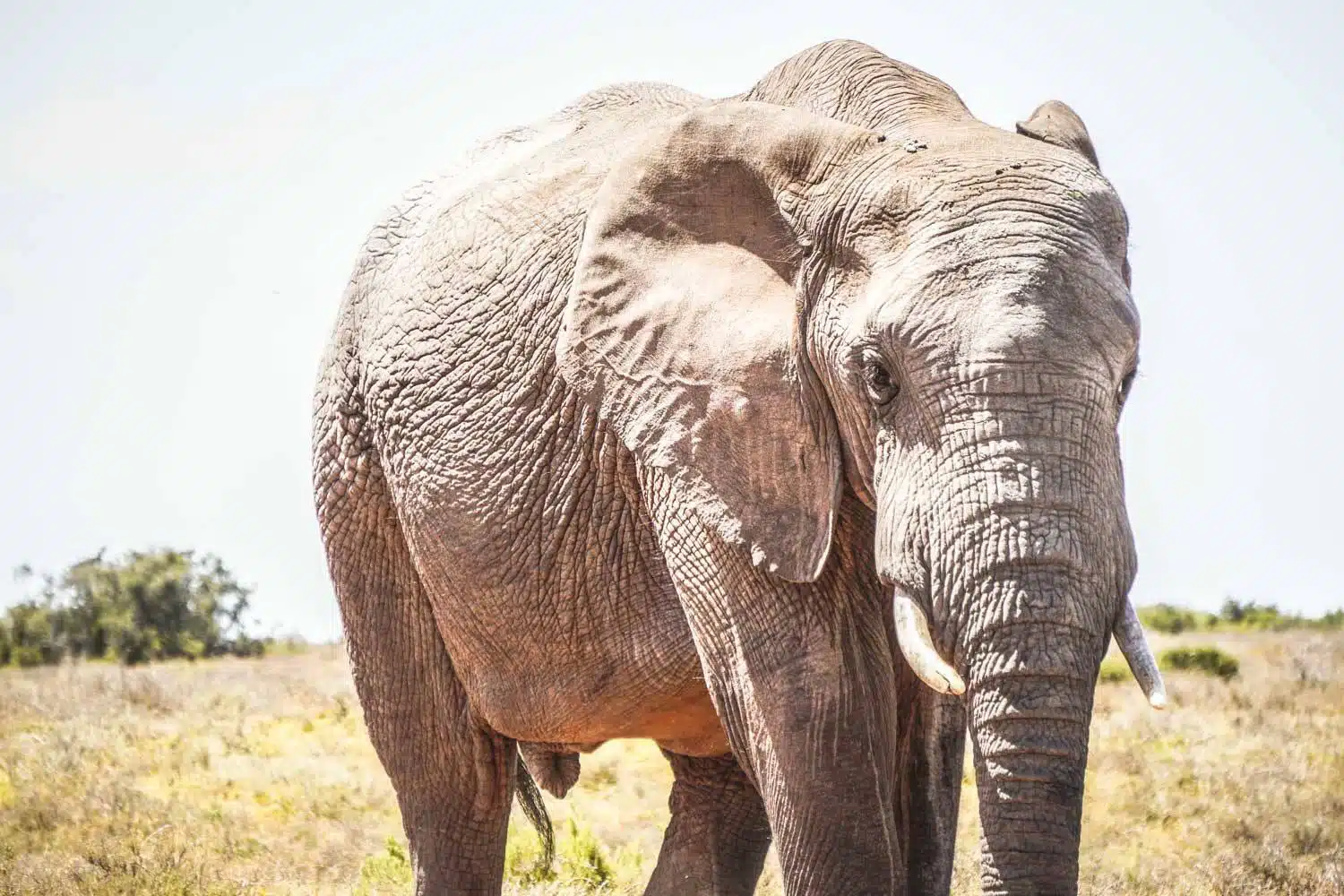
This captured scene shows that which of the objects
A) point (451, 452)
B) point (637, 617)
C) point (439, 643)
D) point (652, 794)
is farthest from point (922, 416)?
point (652, 794)

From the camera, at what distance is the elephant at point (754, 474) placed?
14.4 ft

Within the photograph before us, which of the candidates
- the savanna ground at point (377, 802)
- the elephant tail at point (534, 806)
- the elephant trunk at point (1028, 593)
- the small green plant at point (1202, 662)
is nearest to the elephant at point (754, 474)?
the elephant trunk at point (1028, 593)

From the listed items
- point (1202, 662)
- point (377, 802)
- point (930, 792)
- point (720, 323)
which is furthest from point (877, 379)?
point (1202, 662)

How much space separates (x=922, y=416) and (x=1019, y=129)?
0.95 meters

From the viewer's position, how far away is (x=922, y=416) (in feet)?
14.9

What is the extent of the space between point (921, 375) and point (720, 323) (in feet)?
2.57

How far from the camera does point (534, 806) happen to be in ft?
27.0

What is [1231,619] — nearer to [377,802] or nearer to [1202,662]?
[1202,662]

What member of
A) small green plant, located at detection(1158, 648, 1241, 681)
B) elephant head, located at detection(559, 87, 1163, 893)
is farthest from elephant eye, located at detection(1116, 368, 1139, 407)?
small green plant, located at detection(1158, 648, 1241, 681)

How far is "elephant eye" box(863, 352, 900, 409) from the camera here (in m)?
4.66

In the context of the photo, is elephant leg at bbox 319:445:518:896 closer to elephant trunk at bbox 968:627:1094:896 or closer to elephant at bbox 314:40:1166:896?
elephant at bbox 314:40:1166:896

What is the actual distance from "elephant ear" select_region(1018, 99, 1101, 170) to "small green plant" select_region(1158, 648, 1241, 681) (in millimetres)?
13601

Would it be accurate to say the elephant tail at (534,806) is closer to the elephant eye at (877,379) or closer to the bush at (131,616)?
the elephant eye at (877,379)

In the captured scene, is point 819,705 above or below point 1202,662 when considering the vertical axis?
below
